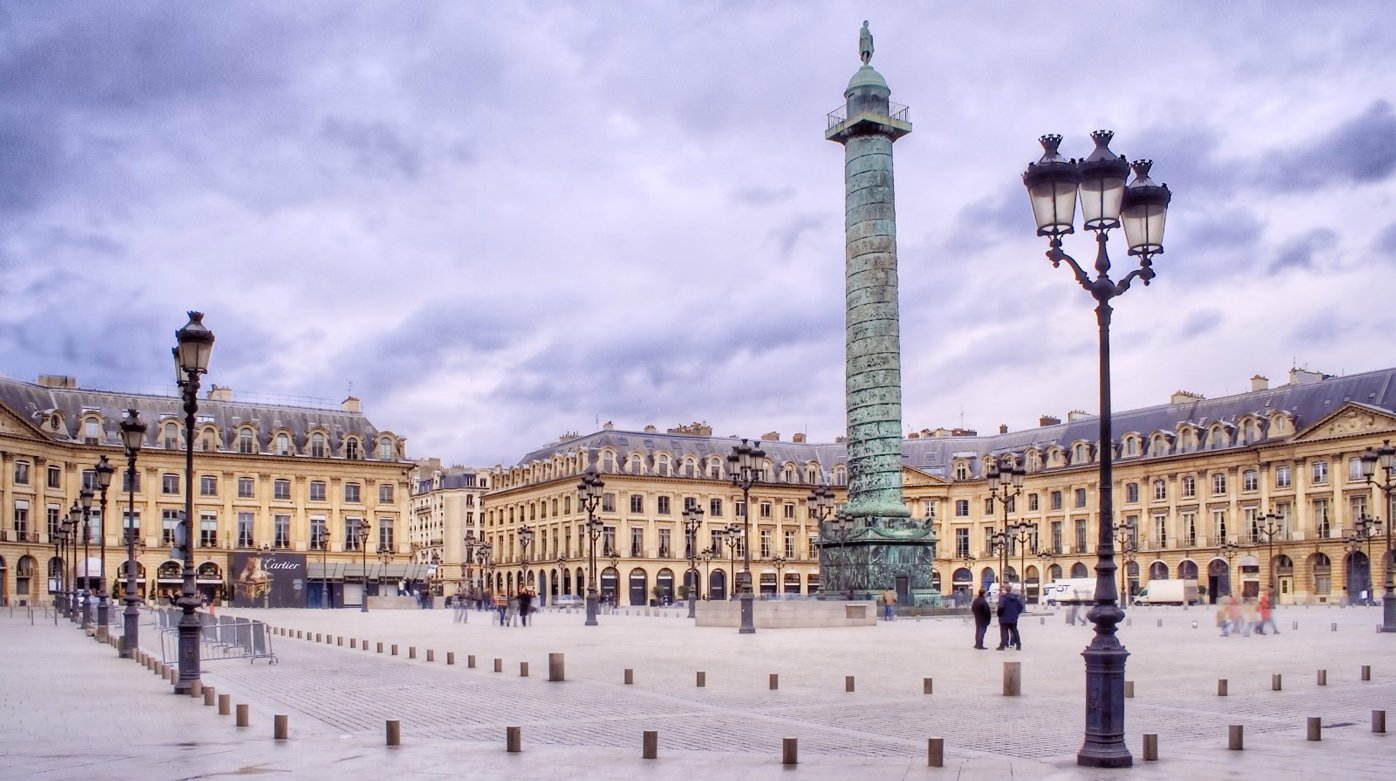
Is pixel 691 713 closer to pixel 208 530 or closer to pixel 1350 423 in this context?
pixel 1350 423

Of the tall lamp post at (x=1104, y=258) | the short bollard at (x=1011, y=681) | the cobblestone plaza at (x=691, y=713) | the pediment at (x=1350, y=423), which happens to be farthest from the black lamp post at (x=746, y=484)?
the pediment at (x=1350, y=423)

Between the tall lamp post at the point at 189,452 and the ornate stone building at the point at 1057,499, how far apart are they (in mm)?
60719

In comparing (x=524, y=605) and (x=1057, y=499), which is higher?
(x=1057, y=499)

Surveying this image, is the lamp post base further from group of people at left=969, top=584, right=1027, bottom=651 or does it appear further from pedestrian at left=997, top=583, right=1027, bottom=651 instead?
pedestrian at left=997, top=583, right=1027, bottom=651

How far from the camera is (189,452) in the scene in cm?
1941

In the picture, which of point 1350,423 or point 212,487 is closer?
point 1350,423

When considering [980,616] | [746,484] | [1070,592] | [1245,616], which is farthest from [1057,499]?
[980,616]

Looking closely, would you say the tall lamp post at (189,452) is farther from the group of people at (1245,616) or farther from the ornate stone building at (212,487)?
the ornate stone building at (212,487)

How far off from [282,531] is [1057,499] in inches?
2059

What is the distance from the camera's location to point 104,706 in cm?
1723

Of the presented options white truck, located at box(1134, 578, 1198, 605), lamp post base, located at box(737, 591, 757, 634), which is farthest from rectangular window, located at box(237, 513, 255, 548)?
lamp post base, located at box(737, 591, 757, 634)

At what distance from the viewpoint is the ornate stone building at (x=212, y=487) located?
80938 mm

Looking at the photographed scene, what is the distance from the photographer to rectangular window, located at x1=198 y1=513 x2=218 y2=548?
87.8 meters

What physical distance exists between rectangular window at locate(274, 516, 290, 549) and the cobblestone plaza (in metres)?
61.7
